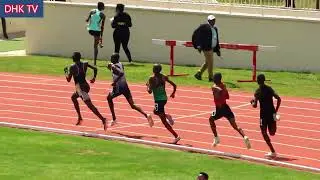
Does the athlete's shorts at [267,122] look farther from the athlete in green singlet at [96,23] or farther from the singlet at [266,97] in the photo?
the athlete in green singlet at [96,23]

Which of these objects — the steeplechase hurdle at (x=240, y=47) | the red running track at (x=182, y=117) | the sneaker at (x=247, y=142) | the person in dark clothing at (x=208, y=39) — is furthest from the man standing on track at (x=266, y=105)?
the steeplechase hurdle at (x=240, y=47)

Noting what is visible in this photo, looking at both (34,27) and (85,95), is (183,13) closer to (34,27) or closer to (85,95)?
(34,27)

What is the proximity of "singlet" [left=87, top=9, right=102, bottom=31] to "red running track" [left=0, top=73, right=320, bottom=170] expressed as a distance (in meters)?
3.19

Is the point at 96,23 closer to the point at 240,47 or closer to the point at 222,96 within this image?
the point at 240,47

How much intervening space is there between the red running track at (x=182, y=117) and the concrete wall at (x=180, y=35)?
16.6ft

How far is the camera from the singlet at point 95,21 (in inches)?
1120

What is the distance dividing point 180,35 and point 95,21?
3.25 meters

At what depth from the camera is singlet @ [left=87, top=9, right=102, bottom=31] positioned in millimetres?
28453

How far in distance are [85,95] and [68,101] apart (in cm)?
424

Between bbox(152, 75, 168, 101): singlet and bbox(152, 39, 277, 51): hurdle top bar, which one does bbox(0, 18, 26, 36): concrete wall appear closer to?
bbox(152, 39, 277, 51): hurdle top bar

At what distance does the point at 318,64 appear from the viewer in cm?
2811

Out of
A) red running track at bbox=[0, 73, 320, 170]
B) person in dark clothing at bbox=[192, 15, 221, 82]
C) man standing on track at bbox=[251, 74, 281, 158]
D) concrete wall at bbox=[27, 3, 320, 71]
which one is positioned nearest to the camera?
man standing on track at bbox=[251, 74, 281, 158]

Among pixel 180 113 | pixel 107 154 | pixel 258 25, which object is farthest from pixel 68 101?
pixel 258 25

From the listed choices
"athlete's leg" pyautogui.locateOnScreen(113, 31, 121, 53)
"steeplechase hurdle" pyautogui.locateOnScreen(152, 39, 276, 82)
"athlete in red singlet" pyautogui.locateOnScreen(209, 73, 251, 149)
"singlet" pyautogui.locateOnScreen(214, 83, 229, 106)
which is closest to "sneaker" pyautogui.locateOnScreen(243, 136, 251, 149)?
"athlete in red singlet" pyautogui.locateOnScreen(209, 73, 251, 149)
